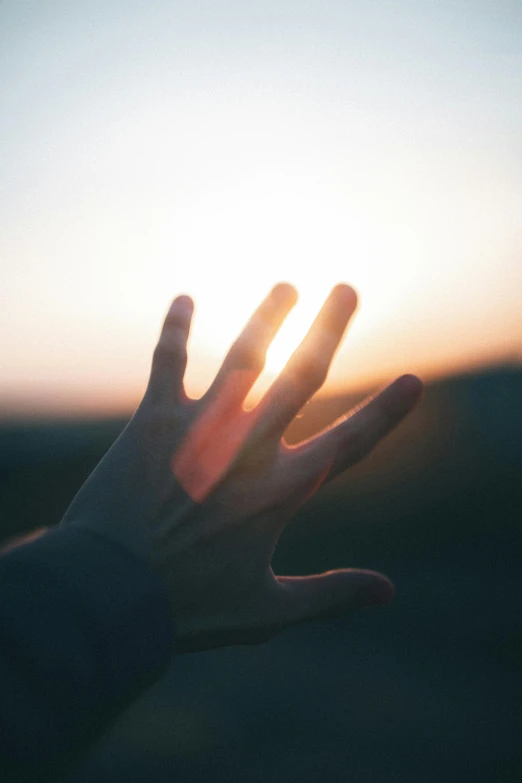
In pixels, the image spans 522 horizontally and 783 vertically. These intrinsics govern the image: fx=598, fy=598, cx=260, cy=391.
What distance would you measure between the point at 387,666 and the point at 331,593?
8.09ft

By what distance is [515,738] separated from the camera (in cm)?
291

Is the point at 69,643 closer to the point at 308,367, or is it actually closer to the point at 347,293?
the point at 308,367

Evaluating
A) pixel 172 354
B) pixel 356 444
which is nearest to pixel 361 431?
pixel 356 444

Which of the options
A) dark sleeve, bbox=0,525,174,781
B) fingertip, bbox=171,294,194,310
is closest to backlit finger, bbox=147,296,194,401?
fingertip, bbox=171,294,194,310

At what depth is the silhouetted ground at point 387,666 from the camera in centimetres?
296

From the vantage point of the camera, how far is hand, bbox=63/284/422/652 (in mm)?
1561

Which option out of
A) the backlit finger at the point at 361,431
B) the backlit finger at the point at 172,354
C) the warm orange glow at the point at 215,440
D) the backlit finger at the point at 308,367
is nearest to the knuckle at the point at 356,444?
the backlit finger at the point at 361,431

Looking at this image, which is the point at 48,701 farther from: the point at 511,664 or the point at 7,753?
the point at 511,664

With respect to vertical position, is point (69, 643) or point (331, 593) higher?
point (69, 643)

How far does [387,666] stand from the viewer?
149 inches

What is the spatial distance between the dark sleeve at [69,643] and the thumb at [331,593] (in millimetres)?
441

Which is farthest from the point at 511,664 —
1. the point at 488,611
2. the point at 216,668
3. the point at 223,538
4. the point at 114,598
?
the point at 114,598

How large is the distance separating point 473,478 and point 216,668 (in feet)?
11.7

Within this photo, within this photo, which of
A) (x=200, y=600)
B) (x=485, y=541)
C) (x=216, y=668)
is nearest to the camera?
(x=200, y=600)
